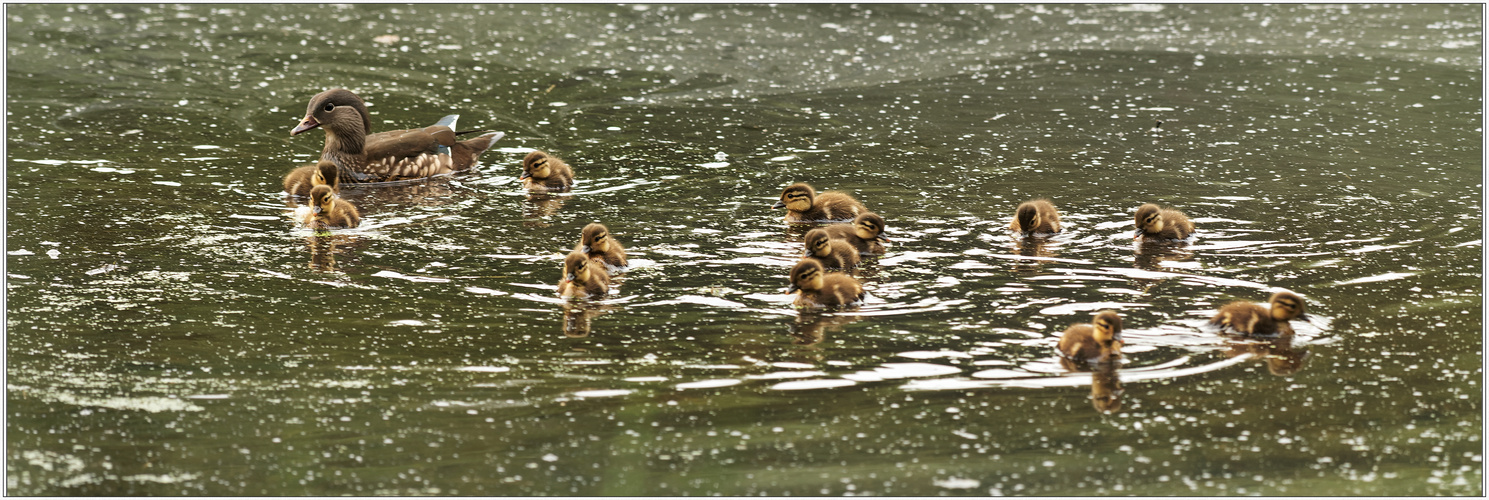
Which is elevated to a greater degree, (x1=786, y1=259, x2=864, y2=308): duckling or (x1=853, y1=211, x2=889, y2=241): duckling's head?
(x1=853, y1=211, x2=889, y2=241): duckling's head

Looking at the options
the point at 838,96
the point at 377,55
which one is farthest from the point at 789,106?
the point at 377,55

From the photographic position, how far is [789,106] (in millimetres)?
9500

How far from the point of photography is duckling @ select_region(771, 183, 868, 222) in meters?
6.84

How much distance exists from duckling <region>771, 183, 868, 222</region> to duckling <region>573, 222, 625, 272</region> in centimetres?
113

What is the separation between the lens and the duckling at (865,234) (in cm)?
627

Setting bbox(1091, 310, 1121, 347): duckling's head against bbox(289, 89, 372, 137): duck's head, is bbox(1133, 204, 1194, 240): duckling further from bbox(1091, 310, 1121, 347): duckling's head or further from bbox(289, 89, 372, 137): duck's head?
bbox(289, 89, 372, 137): duck's head

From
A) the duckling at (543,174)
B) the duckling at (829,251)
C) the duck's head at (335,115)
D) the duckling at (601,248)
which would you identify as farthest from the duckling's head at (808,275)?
the duck's head at (335,115)

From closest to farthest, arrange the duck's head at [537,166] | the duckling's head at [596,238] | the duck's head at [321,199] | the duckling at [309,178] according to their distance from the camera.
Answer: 1. the duckling's head at [596,238]
2. the duck's head at [321,199]
3. the duckling at [309,178]
4. the duck's head at [537,166]

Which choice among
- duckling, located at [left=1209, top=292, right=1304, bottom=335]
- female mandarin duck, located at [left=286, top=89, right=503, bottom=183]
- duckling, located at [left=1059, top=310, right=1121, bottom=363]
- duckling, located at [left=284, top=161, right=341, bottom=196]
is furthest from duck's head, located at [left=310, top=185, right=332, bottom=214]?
duckling, located at [left=1209, top=292, right=1304, bottom=335]

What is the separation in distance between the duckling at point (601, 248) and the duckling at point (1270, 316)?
93.0 inches

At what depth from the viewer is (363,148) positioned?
8023mm

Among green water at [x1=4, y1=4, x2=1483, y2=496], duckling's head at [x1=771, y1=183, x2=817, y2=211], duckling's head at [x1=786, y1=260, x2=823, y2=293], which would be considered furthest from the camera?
duckling's head at [x1=771, y1=183, x2=817, y2=211]

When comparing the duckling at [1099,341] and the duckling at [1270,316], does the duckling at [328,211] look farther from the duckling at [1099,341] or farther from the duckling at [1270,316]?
the duckling at [1270,316]

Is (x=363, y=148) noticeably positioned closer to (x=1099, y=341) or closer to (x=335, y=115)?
(x=335, y=115)
